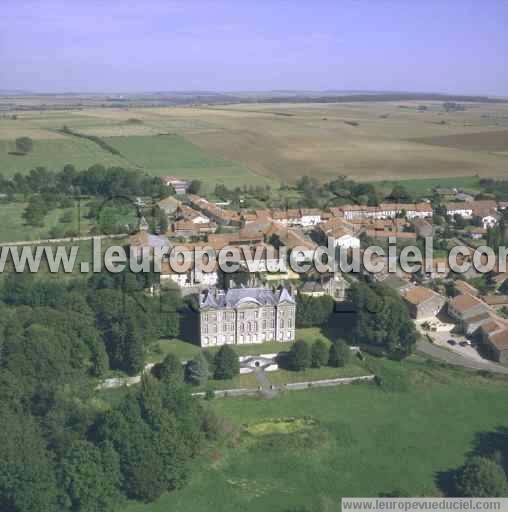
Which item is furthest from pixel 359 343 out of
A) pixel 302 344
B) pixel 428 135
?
pixel 428 135

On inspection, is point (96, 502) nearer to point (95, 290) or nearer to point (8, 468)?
point (8, 468)

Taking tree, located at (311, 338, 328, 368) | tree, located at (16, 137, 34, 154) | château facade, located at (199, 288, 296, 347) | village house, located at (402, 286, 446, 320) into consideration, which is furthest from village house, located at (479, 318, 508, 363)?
tree, located at (16, 137, 34, 154)

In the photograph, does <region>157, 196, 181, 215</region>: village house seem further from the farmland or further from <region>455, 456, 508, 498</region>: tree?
<region>455, 456, 508, 498</region>: tree

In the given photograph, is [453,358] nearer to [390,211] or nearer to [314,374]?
[314,374]

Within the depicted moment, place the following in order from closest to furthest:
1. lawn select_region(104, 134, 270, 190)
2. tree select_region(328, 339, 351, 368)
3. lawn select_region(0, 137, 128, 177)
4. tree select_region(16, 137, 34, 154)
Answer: tree select_region(328, 339, 351, 368)
lawn select_region(104, 134, 270, 190)
lawn select_region(0, 137, 128, 177)
tree select_region(16, 137, 34, 154)

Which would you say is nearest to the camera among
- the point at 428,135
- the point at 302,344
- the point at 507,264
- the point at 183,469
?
the point at 183,469

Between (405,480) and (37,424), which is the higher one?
(37,424)
